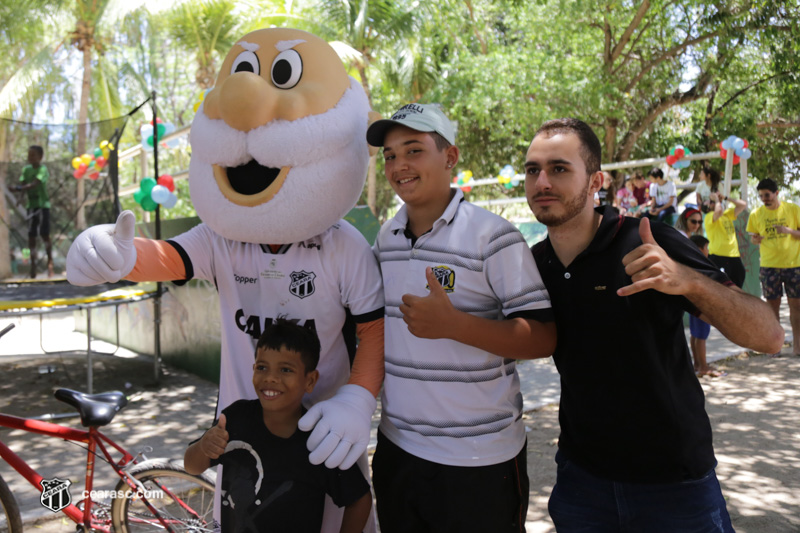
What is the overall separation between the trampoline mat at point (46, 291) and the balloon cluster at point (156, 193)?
87cm

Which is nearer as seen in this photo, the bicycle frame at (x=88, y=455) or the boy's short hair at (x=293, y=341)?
the boy's short hair at (x=293, y=341)

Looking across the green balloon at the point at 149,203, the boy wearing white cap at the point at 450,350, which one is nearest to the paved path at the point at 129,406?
the green balloon at the point at 149,203

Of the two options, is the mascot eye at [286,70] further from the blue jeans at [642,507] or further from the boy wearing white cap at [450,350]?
the blue jeans at [642,507]

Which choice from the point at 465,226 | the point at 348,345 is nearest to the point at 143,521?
the point at 348,345

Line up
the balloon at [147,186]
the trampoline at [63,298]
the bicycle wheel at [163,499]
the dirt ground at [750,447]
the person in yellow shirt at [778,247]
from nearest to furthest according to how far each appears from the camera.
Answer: the bicycle wheel at [163,499], the dirt ground at [750,447], the trampoline at [63,298], the balloon at [147,186], the person in yellow shirt at [778,247]

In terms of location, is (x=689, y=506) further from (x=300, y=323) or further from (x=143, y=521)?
(x=143, y=521)

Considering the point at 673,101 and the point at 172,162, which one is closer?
the point at 673,101

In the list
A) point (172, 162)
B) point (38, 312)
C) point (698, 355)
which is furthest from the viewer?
point (172, 162)

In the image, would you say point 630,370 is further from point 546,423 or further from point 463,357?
point 546,423

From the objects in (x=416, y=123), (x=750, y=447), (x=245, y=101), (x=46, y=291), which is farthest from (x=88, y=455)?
(x=750, y=447)

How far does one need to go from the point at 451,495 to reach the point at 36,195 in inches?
266

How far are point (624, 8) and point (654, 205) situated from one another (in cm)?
532

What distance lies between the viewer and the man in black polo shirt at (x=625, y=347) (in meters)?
Result: 1.88

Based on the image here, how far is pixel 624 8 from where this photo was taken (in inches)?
516
